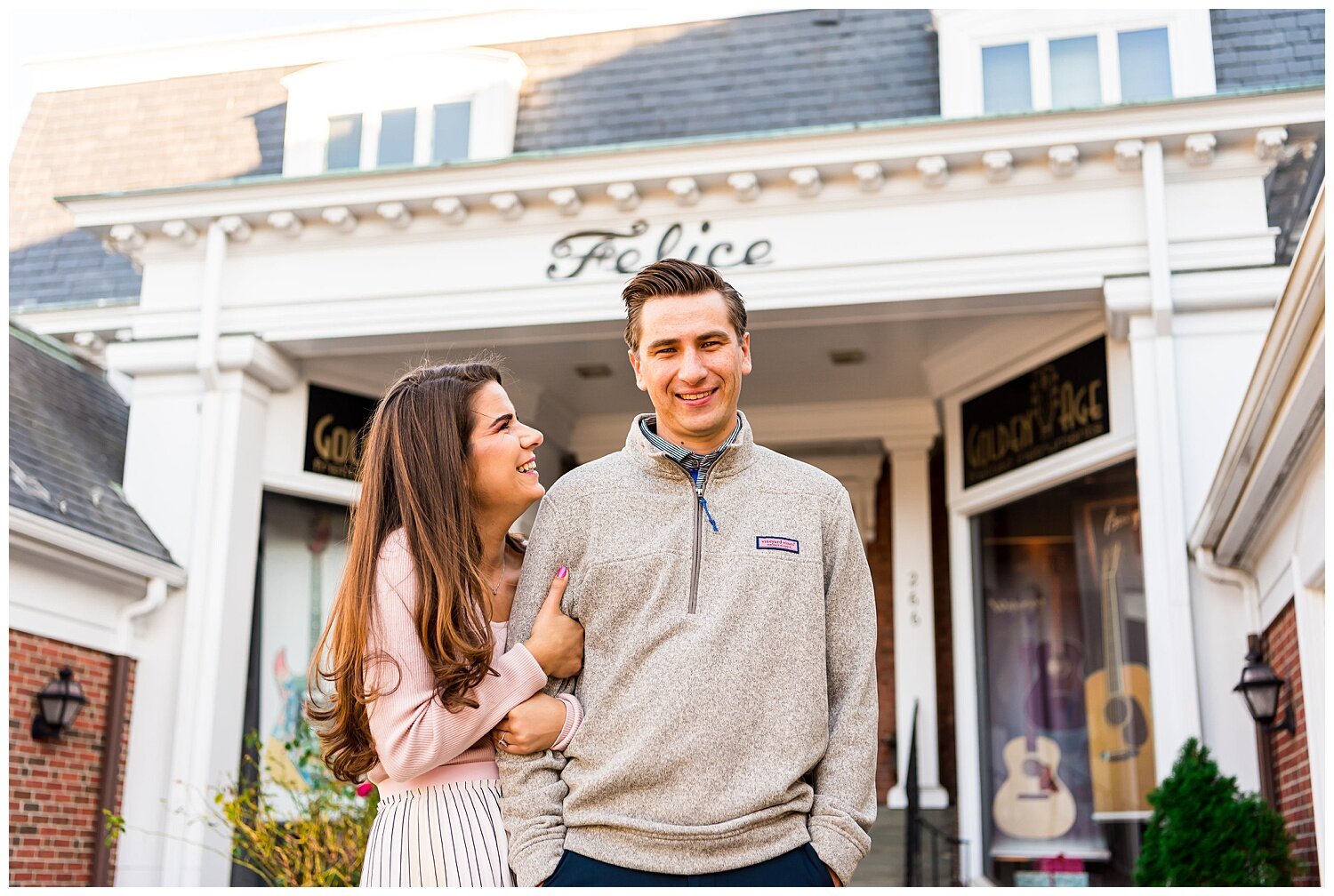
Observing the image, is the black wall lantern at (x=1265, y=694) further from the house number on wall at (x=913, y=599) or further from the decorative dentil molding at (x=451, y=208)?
the decorative dentil molding at (x=451, y=208)

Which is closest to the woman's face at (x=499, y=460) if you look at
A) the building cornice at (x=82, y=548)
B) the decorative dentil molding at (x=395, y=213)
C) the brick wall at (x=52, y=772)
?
the building cornice at (x=82, y=548)

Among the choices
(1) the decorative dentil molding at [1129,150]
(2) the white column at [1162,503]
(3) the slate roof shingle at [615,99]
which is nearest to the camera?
(2) the white column at [1162,503]

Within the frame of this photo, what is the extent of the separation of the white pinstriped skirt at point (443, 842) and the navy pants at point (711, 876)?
0.17 metres

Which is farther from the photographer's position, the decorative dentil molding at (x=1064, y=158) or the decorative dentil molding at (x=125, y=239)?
the decorative dentil molding at (x=125, y=239)

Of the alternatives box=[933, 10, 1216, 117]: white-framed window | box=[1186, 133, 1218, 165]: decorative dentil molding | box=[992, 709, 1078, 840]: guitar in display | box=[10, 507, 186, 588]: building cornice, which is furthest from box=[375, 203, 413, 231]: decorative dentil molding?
box=[992, 709, 1078, 840]: guitar in display

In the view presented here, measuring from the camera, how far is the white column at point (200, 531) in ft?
29.3

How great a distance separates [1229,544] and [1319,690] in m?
1.78

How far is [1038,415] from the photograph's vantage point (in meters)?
9.65

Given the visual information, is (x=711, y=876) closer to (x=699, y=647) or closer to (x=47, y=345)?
(x=699, y=647)

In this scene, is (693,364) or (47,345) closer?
(693,364)

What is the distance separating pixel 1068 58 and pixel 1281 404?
5.43 m

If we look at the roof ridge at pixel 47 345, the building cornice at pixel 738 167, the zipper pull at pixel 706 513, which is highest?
the building cornice at pixel 738 167

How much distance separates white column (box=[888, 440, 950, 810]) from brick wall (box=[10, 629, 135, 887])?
631 centimetres

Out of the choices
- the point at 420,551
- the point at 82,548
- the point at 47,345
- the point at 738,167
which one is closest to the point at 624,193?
the point at 738,167
